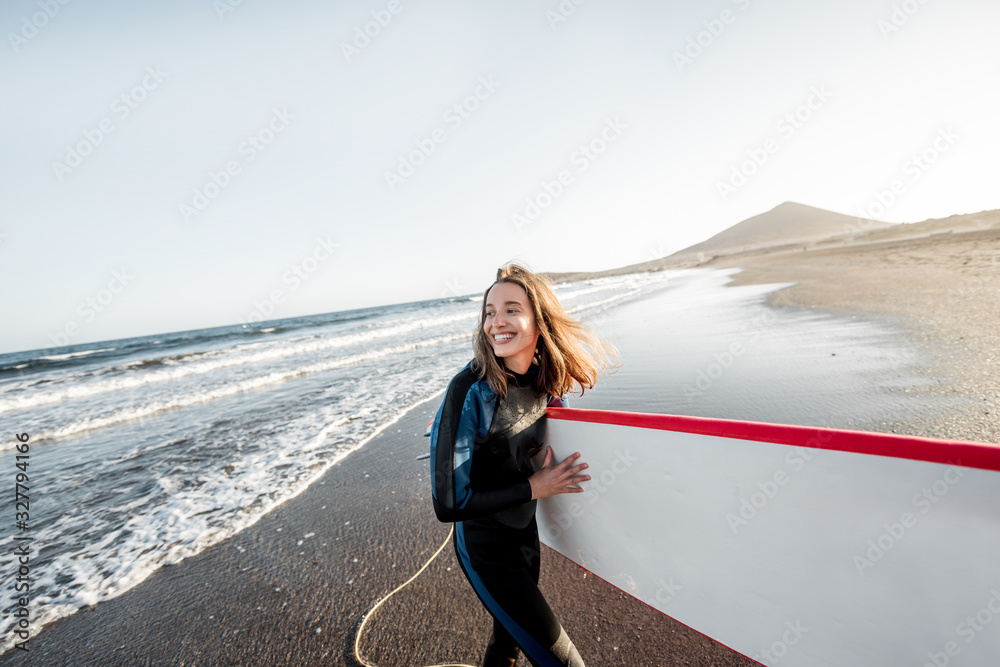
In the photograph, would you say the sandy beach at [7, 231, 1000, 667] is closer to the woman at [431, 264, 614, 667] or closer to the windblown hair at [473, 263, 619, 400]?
the woman at [431, 264, 614, 667]

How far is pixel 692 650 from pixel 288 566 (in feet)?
9.04

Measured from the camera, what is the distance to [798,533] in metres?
1.51

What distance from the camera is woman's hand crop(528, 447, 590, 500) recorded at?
177 centimetres

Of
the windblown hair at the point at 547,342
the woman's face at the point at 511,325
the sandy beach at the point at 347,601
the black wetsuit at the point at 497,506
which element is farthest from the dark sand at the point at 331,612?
the woman's face at the point at 511,325

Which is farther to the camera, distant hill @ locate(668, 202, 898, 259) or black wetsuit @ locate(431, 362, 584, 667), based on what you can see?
distant hill @ locate(668, 202, 898, 259)

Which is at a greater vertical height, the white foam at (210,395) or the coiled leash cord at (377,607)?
the white foam at (210,395)

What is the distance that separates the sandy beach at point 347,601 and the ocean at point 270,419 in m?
0.31

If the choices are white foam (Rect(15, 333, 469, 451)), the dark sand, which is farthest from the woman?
white foam (Rect(15, 333, 469, 451))

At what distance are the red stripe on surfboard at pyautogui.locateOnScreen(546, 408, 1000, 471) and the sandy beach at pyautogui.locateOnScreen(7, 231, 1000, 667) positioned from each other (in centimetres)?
117

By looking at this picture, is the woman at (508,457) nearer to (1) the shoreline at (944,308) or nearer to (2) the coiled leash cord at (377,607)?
(2) the coiled leash cord at (377,607)

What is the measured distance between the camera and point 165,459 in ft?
17.9

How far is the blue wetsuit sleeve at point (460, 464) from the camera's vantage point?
5.08 ft

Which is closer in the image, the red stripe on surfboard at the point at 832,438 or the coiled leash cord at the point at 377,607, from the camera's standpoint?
the red stripe on surfboard at the point at 832,438

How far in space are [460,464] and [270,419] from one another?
6.53 meters
